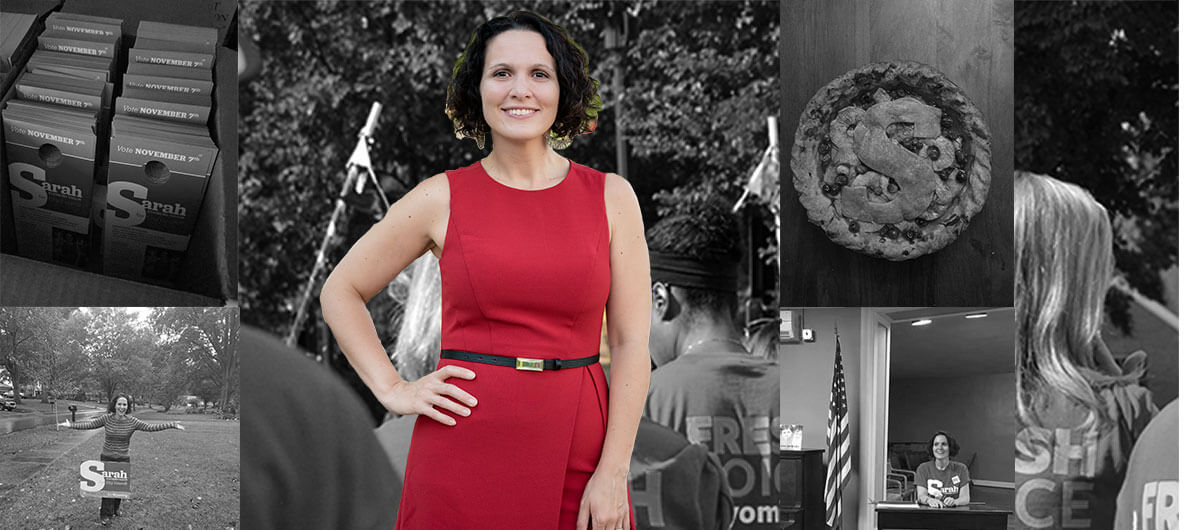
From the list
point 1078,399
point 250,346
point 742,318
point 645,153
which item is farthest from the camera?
point 645,153

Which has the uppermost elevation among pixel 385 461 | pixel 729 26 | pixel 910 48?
pixel 729 26

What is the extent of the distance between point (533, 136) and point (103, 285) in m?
1.30

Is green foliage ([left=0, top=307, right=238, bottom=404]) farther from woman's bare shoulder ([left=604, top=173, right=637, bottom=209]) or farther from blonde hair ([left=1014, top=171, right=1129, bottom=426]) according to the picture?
blonde hair ([left=1014, top=171, right=1129, bottom=426])

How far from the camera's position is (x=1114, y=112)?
563 cm

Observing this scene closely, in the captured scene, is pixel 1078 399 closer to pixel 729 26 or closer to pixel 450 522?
pixel 729 26

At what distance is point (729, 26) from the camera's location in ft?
18.7

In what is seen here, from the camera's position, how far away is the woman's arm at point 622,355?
199 centimetres

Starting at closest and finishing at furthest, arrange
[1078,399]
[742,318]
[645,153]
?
[1078,399] < [742,318] < [645,153]

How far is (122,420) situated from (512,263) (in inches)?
57.0

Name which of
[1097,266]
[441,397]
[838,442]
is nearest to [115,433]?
[441,397]

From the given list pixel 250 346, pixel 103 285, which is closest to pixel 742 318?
pixel 250 346

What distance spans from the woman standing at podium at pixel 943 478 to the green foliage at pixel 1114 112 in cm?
322

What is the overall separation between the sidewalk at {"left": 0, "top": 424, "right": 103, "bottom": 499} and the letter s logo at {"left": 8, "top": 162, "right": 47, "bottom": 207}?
0.54 meters

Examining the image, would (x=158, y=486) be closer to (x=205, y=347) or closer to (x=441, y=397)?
(x=205, y=347)
